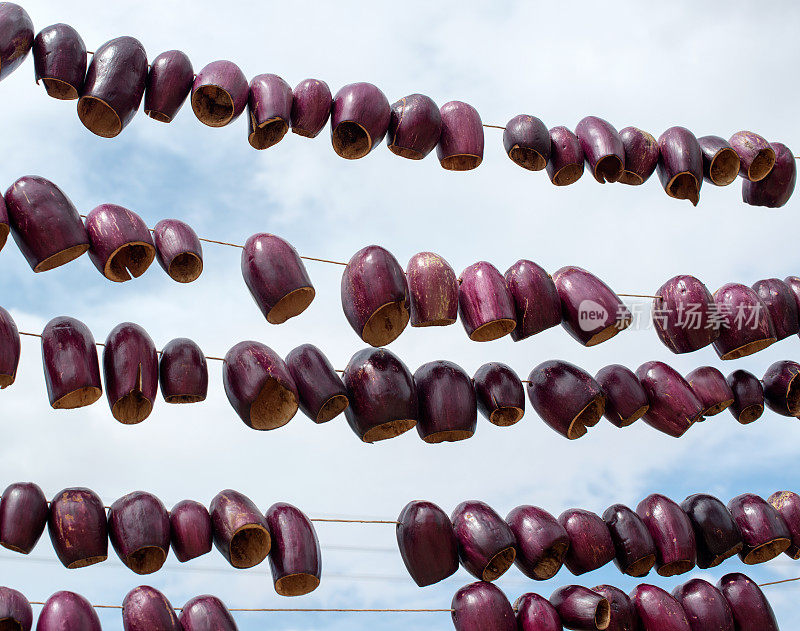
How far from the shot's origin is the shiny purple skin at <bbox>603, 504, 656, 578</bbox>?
4.63 ft

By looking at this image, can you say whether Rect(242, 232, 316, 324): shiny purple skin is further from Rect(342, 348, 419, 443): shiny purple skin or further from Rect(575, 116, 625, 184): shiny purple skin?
Rect(575, 116, 625, 184): shiny purple skin

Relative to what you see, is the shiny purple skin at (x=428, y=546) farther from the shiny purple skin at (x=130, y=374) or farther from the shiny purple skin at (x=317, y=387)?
the shiny purple skin at (x=130, y=374)

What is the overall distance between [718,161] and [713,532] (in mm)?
659

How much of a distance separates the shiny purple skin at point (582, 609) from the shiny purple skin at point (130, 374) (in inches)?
25.4

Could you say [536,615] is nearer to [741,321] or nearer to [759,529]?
[759,529]

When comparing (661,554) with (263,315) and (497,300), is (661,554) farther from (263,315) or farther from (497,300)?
(263,315)

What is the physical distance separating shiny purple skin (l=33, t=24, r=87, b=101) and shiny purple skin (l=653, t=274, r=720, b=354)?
3.13 feet

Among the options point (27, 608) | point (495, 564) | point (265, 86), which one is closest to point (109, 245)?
point (265, 86)

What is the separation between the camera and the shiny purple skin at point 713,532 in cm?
147

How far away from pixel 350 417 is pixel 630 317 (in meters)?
0.46

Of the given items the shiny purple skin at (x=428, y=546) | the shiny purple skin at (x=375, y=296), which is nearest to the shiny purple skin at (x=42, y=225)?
the shiny purple skin at (x=375, y=296)

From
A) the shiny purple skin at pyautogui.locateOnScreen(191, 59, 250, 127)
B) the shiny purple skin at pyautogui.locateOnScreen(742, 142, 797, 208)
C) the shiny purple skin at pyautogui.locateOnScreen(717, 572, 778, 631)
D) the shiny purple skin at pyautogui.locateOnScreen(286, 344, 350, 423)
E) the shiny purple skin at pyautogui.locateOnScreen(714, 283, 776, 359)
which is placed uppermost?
the shiny purple skin at pyautogui.locateOnScreen(191, 59, 250, 127)

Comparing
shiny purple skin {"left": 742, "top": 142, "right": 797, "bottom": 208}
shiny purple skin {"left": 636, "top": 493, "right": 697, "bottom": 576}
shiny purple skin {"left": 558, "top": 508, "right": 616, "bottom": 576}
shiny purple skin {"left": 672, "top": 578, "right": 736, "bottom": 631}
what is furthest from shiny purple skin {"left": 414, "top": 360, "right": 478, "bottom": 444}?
shiny purple skin {"left": 742, "top": 142, "right": 797, "bottom": 208}

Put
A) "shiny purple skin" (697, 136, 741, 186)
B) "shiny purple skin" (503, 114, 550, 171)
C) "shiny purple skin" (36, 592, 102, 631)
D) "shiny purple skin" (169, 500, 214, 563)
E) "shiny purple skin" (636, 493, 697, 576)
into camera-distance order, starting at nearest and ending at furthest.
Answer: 1. "shiny purple skin" (36, 592, 102, 631)
2. "shiny purple skin" (169, 500, 214, 563)
3. "shiny purple skin" (636, 493, 697, 576)
4. "shiny purple skin" (503, 114, 550, 171)
5. "shiny purple skin" (697, 136, 741, 186)
